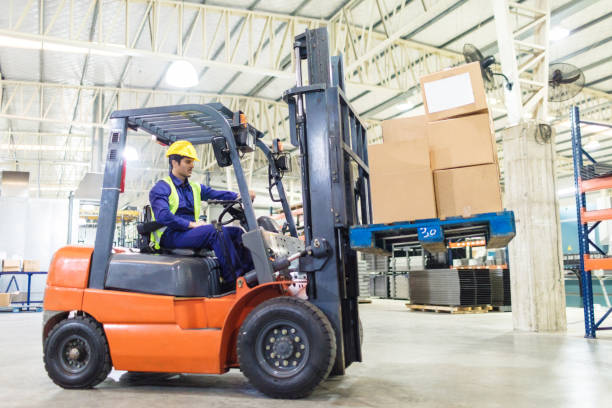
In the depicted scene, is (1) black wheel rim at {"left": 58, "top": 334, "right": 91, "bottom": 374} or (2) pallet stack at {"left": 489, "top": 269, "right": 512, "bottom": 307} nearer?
(1) black wheel rim at {"left": 58, "top": 334, "right": 91, "bottom": 374}

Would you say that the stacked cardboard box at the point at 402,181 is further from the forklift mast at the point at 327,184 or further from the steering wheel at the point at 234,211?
the steering wheel at the point at 234,211

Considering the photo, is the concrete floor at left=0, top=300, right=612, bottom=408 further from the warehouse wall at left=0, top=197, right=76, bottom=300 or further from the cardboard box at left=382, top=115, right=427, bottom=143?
the warehouse wall at left=0, top=197, right=76, bottom=300

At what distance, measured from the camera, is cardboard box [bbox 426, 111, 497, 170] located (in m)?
3.70

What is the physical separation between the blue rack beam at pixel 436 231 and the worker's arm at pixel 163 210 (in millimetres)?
1363

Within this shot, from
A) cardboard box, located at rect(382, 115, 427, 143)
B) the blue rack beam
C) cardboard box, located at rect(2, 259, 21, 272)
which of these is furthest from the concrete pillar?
cardboard box, located at rect(2, 259, 21, 272)

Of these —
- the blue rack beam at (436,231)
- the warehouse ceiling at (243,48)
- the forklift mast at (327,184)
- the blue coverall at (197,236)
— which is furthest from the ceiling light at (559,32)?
the blue coverall at (197,236)

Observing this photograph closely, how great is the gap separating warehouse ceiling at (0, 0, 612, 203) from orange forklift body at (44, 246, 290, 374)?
6.03m

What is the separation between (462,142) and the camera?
148 inches

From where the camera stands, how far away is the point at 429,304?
12102 mm

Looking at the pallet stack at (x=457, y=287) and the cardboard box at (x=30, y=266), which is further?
the cardboard box at (x=30, y=266)

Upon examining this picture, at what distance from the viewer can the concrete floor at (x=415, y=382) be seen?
349cm

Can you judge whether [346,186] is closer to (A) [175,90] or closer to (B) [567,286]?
(A) [175,90]

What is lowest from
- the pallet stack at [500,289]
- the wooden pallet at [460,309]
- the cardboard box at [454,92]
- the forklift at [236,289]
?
the wooden pallet at [460,309]

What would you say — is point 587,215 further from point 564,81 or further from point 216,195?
point 216,195
